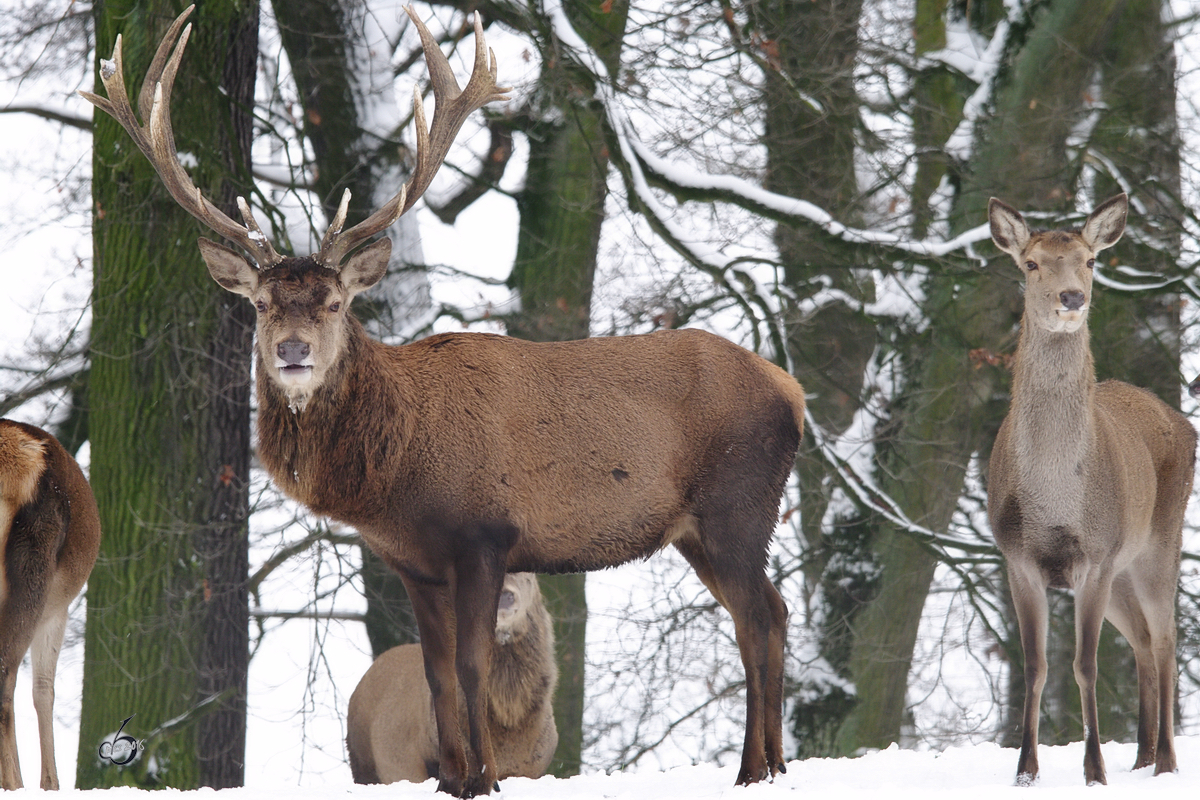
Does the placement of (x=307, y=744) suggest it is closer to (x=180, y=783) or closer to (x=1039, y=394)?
(x=180, y=783)

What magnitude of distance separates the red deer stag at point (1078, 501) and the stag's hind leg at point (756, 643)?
3.47ft

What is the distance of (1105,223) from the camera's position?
5949 mm

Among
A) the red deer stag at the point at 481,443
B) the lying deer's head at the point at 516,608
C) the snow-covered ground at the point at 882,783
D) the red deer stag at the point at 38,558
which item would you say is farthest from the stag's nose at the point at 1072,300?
the red deer stag at the point at 38,558

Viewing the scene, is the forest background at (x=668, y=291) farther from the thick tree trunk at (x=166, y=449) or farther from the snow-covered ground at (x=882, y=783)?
the snow-covered ground at (x=882, y=783)

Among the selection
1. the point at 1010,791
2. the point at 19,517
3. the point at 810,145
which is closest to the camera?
the point at 1010,791

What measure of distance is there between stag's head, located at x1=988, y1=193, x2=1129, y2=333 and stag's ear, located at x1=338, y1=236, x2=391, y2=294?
112 inches

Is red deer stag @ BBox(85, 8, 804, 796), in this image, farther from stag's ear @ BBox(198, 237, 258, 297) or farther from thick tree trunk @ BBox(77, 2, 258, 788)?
thick tree trunk @ BBox(77, 2, 258, 788)

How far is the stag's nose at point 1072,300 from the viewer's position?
5504mm

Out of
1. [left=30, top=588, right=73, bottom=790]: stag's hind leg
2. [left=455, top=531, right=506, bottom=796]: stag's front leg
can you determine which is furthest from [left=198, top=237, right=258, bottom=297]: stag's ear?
[left=30, top=588, right=73, bottom=790]: stag's hind leg

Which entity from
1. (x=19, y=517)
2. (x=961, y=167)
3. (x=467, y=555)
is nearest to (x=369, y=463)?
(x=467, y=555)

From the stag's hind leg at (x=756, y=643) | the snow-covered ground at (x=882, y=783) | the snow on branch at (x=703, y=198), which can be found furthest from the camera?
the snow on branch at (x=703, y=198)

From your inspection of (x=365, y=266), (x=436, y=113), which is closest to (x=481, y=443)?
(x=365, y=266)

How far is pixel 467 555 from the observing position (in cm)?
525

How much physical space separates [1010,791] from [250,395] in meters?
6.29
